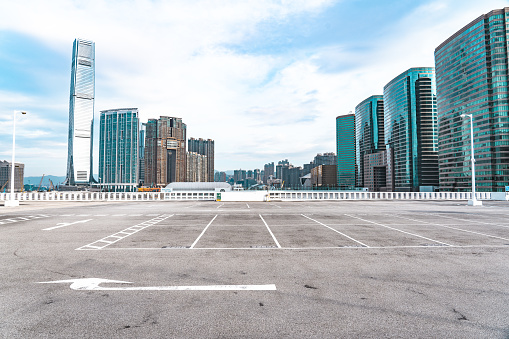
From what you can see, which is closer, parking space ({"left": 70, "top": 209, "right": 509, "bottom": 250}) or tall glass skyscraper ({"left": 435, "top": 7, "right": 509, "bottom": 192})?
parking space ({"left": 70, "top": 209, "right": 509, "bottom": 250})

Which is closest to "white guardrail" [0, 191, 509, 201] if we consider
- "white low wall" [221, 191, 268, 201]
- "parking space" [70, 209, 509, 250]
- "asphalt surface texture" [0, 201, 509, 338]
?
"white low wall" [221, 191, 268, 201]

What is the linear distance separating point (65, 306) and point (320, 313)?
4929 mm

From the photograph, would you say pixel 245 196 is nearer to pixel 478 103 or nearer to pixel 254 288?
pixel 254 288

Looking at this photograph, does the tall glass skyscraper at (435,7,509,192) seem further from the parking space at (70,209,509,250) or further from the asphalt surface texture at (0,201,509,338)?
the asphalt surface texture at (0,201,509,338)

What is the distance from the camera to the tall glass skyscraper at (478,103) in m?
137

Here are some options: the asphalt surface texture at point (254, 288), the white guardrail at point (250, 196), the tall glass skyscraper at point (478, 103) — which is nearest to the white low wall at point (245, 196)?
the white guardrail at point (250, 196)

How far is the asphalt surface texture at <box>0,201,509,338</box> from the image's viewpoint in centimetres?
454

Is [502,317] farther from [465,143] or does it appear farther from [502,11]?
[502,11]

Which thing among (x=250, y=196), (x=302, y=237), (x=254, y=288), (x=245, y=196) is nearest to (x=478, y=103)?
(x=250, y=196)

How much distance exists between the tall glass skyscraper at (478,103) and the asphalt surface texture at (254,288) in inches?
6647

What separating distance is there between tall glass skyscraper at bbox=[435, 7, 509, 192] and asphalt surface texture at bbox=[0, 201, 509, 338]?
169m

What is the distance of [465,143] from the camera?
15238 centimetres

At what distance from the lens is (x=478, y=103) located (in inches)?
5758

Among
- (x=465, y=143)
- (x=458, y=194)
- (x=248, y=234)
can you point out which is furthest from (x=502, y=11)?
(x=248, y=234)
